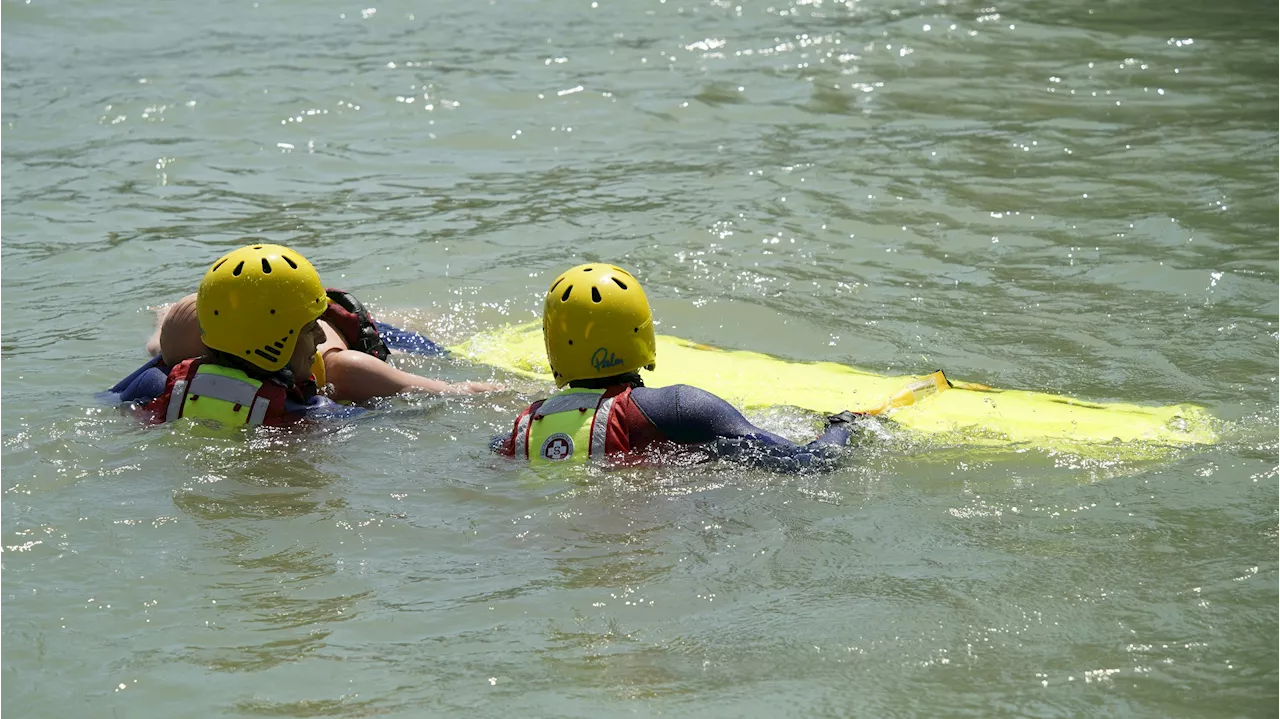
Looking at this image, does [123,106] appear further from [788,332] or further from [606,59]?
[788,332]

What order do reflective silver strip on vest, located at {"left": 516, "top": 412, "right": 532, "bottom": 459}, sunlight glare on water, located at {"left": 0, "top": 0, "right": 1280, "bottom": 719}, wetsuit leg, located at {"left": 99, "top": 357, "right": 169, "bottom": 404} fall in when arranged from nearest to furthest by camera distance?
sunlight glare on water, located at {"left": 0, "top": 0, "right": 1280, "bottom": 719} → reflective silver strip on vest, located at {"left": 516, "top": 412, "right": 532, "bottom": 459} → wetsuit leg, located at {"left": 99, "top": 357, "right": 169, "bottom": 404}

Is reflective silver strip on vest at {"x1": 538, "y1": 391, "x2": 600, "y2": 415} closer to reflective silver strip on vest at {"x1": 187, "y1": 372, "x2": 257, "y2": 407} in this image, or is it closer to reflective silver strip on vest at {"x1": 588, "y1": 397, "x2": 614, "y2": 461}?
reflective silver strip on vest at {"x1": 588, "y1": 397, "x2": 614, "y2": 461}

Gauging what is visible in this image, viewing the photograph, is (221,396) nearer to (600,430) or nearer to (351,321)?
(351,321)

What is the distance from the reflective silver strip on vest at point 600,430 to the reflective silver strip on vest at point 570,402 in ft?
0.19

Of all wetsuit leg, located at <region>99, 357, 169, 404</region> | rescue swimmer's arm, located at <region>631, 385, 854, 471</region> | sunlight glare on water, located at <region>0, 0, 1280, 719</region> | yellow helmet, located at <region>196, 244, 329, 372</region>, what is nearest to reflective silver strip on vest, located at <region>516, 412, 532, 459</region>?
sunlight glare on water, located at <region>0, 0, 1280, 719</region>

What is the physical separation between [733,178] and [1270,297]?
4405 mm

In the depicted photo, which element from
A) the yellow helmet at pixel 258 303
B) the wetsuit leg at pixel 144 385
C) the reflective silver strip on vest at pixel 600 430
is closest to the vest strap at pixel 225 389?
the yellow helmet at pixel 258 303

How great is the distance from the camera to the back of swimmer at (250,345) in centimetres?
611

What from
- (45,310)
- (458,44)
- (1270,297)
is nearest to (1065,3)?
(458,44)

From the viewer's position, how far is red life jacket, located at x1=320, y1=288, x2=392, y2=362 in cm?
716

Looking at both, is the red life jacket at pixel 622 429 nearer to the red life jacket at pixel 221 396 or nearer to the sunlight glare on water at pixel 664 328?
the sunlight glare on water at pixel 664 328

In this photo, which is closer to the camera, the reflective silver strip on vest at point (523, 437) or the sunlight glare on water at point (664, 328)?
the sunlight glare on water at point (664, 328)

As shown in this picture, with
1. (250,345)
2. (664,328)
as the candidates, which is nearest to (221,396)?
(250,345)

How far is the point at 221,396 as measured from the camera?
6.26 m
